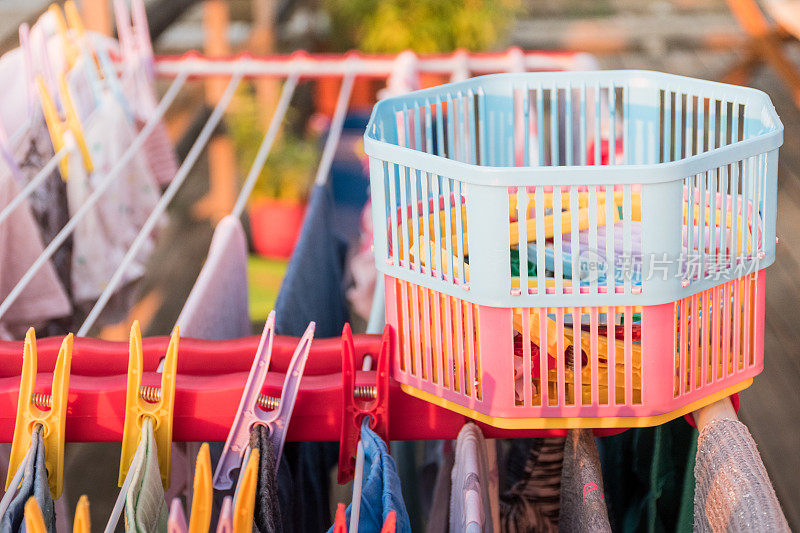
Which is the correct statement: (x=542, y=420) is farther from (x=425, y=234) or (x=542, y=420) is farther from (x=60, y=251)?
(x=60, y=251)

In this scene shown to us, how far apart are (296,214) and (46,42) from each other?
6.31 ft

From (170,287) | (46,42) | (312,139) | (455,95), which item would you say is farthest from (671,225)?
(312,139)

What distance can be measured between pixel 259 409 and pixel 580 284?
37 cm

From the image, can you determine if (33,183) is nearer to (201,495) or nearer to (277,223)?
(201,495)

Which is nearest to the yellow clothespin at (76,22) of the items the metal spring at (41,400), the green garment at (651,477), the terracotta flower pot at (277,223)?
the metal spring at (41,400)

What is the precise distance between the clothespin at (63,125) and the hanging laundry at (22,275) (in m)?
0.15

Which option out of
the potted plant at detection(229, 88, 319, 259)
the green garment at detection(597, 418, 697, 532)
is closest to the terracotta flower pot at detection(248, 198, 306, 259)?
the potted plant at detection(229, 88, 319, 259)

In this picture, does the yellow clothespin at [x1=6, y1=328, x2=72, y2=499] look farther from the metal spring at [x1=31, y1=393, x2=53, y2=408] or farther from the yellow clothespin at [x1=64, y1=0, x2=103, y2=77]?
the yellow clothespin at [x1=64, y1=0, x2=103, y2=77]

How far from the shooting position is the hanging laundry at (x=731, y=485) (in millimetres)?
837

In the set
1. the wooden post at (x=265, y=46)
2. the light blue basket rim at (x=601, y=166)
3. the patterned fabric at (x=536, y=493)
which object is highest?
the wooden post at (x=265, y=46)

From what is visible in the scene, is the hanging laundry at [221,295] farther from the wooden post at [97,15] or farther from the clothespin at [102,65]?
the wooden post at [97,15]

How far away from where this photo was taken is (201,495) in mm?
824

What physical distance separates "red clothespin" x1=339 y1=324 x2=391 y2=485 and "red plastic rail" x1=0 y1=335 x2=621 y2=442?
0.6 inches

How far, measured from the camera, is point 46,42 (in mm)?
1989
